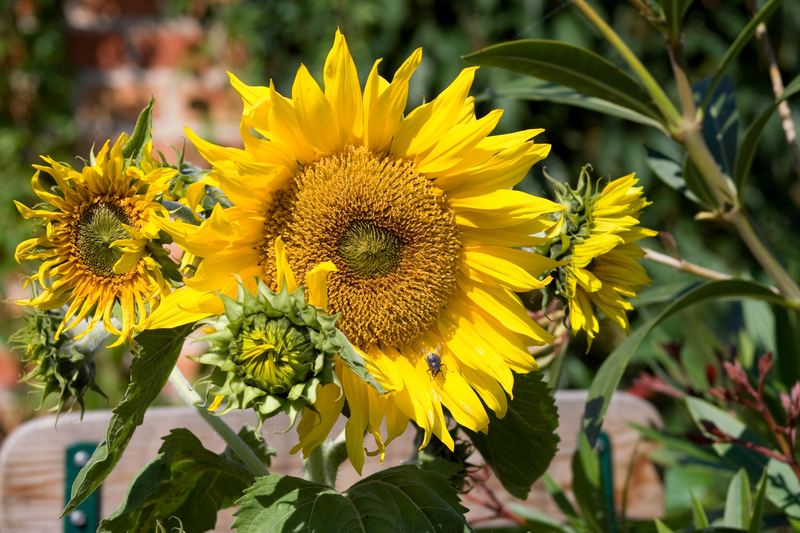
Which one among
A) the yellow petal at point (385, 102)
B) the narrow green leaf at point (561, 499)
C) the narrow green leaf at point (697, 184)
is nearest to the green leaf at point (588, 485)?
the narrow green leaf at point (561, 499)

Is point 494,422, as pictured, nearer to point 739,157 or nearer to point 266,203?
point 266,203

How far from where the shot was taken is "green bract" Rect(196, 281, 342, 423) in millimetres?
505

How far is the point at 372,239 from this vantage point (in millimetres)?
611

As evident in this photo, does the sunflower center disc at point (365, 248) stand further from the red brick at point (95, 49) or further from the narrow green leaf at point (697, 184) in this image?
the red brick at point (95, 49)

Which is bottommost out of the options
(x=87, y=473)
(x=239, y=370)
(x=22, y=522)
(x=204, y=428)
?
(x=22, y=522)

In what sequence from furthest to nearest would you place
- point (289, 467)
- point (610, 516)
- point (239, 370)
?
point (289, 467), point (610, 516), point (239, 370)

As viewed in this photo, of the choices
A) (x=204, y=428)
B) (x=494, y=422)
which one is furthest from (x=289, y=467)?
(x=494, y=422)

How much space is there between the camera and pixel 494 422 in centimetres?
70

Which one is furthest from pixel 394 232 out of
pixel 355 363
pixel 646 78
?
pixel 646 78

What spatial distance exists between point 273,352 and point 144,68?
69.5 inches

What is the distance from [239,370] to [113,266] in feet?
0.39

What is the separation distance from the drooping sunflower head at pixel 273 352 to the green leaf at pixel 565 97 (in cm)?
45

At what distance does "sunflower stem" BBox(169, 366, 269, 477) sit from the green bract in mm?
116

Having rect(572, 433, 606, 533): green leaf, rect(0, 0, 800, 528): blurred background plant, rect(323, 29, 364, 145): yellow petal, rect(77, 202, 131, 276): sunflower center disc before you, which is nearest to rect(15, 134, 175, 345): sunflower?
rect(77, 202, 131, 276): sunflower center disc
